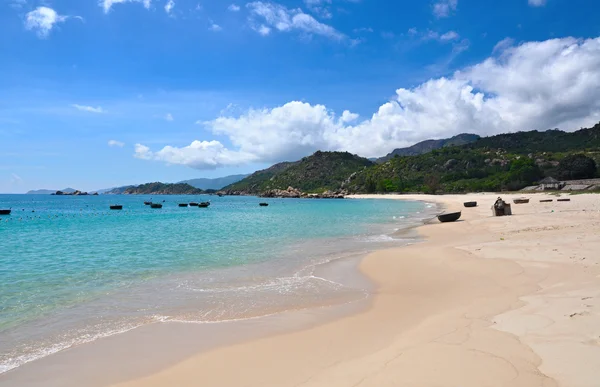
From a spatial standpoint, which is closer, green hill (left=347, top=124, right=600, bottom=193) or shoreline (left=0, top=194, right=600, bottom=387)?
shoreline (left=0, top=194, right=600, bottom=387)

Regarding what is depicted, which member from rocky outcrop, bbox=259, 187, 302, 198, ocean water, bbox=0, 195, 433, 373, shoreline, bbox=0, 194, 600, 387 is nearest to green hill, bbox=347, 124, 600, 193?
rocky outcrop, bbox=259, 187, 302, 198

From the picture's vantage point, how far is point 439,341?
5973mm

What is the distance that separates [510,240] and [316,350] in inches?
572

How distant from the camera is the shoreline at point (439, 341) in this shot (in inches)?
189

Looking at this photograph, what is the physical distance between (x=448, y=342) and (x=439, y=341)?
146mm

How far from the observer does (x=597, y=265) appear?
1012 centimetres

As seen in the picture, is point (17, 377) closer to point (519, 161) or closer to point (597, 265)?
point (597, 265)

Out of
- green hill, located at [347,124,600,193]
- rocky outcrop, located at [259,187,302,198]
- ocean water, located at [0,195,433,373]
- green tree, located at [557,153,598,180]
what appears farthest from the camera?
rocky outcrop, located at [259,187,302,198]

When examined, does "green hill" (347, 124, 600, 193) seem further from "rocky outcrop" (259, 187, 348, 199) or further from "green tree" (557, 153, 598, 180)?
"rocky outcrop" (259, 187, 348, 199)

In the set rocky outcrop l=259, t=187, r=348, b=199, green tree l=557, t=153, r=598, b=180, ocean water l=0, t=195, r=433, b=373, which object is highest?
green tree l=557, t=153, r=598, b=180

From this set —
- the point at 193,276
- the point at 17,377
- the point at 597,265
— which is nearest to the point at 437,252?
the point at 597,265

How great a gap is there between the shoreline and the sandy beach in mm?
18

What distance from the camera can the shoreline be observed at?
4.80 m

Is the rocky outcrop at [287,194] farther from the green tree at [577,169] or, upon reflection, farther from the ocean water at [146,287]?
the ocean water at [146,287]
